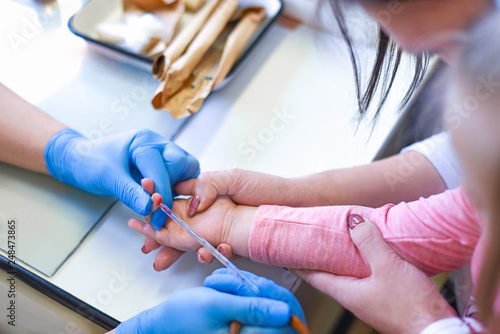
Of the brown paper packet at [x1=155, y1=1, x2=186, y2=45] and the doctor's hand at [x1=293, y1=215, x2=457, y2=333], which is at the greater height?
the brown paper packet at [x1=155, y1=1, x2=186, y2=45]

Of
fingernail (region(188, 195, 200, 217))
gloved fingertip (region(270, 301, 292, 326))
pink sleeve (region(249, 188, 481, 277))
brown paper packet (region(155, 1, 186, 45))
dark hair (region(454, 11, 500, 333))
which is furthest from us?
brown paper packet (region(155, 1, 186, 45))

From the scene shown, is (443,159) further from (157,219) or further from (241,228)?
(157,219)

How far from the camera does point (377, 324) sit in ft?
2.06

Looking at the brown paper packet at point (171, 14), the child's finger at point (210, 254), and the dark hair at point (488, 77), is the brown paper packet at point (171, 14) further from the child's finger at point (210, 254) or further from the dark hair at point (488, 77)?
the dark hair at point (488, 77)

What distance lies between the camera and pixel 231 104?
0.91 meters

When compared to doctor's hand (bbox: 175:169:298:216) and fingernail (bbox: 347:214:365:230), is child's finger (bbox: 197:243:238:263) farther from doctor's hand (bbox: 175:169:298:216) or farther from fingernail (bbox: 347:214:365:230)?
fingernail (bbox: 347:214:365:230)

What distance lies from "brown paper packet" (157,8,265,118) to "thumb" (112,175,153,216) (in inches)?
8.1

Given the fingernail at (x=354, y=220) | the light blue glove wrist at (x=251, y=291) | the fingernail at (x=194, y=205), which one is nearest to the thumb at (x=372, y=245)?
the fingernail at (x=354, y=220)

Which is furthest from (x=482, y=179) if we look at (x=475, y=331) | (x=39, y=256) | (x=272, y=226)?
(x=39, y=256)

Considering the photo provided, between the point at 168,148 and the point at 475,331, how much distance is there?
520mm

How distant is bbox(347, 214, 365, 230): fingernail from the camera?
26.4 inches

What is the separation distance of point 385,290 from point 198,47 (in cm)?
58

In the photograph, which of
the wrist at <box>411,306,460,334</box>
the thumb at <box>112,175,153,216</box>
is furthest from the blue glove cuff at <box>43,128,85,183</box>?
the wrist at <box>411,306,460,334</box>

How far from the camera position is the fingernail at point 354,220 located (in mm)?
670
